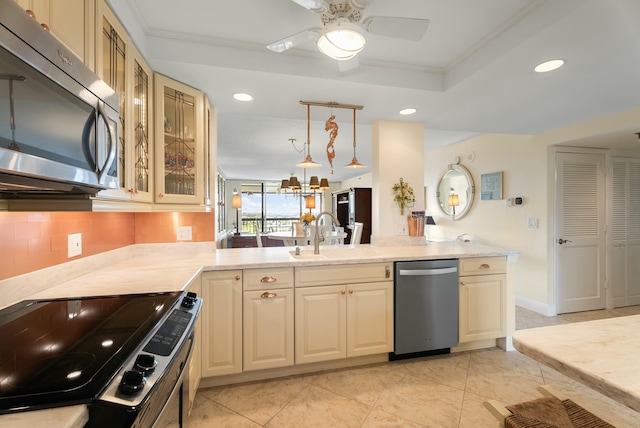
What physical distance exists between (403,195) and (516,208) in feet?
6.34

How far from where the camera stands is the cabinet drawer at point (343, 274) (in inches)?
81.4

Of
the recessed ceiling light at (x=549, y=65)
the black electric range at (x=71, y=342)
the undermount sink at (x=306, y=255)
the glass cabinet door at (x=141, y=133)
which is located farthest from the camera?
the undermount sink at (x=306, y=255)

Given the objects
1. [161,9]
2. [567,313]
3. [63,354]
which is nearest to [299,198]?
[567,313]

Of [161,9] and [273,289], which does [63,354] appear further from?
[161,9]

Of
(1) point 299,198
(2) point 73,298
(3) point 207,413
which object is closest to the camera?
(2) point 73,298

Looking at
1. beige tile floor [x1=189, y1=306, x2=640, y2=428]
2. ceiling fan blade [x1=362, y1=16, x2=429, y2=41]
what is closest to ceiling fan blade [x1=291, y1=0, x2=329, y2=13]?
ceiling fan blade [x1=362, y1=16, x2=429, y2=41]

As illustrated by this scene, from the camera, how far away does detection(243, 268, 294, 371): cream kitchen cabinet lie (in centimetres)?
198

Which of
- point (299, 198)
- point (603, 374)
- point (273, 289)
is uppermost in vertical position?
point (299, 198)

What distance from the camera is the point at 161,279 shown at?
1.54 meters

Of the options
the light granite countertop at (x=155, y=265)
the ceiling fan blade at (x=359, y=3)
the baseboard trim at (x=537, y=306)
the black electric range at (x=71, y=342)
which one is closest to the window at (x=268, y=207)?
the baseboard trim at (x=537, y=306)

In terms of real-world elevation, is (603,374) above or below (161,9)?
below

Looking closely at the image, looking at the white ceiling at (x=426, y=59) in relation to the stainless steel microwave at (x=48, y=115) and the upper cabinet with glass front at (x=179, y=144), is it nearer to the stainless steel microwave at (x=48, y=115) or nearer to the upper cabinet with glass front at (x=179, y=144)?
the upper cabinet with glass front at (x=179, y=144)

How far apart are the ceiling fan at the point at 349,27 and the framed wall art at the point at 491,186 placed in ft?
10.4

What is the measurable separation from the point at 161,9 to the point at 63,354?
178 centimetres
